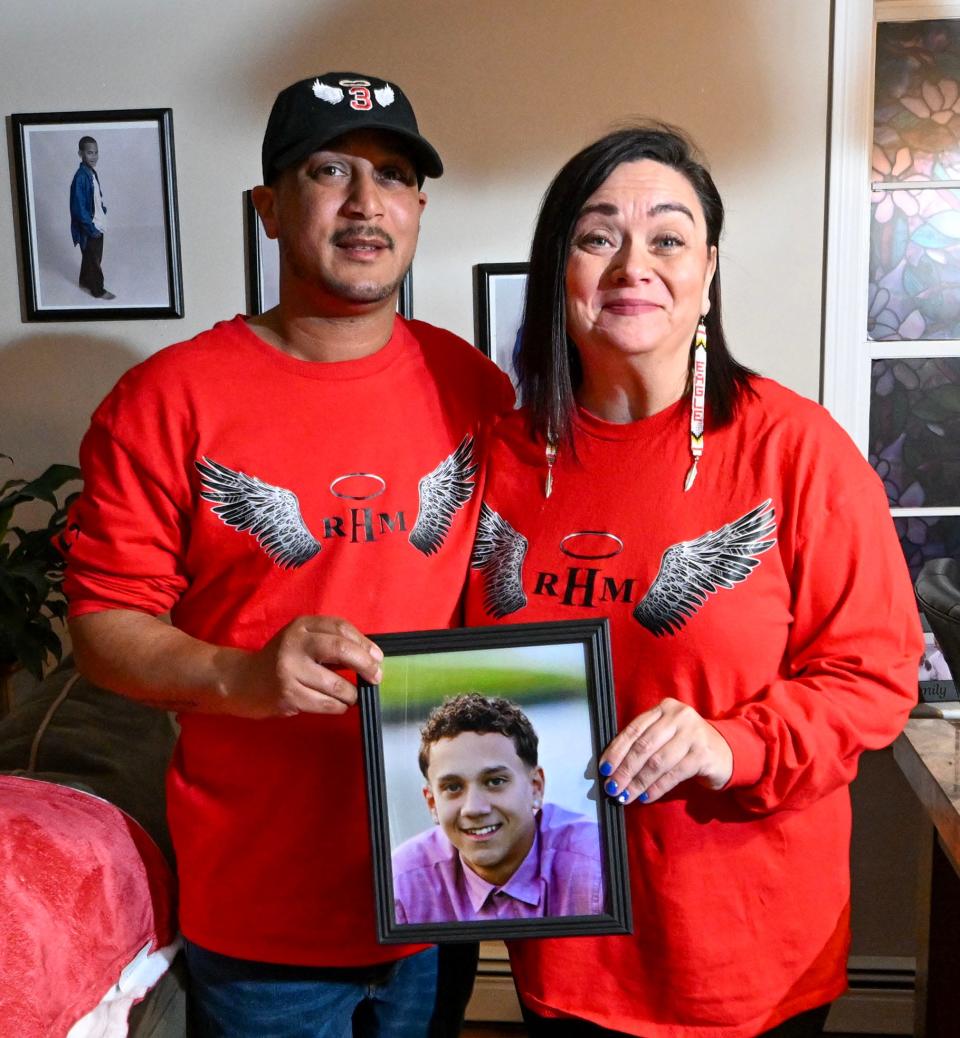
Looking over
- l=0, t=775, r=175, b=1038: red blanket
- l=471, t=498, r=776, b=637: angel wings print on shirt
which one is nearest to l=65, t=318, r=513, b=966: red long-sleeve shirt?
l=0, t=775, r=175, b=1038: red blanket

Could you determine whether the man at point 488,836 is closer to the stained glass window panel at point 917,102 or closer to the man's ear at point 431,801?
the man's ear at point 431,801

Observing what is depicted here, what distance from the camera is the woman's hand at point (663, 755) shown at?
115cm

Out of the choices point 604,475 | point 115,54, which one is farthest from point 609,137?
point 115,54

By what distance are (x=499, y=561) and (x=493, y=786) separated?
292mm

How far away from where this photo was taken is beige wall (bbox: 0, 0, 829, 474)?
2.23 metres

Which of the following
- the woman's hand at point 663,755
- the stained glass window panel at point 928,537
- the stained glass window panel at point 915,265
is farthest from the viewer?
the stained glass window panel at point 928,537

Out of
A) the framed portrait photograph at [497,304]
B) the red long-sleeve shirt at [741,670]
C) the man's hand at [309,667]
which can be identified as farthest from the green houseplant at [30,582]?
the red long-sleeve shirt at [741,670]

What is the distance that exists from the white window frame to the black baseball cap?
3.86 ft

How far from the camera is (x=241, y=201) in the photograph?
234cm

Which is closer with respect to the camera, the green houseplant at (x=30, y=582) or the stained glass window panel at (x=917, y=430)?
the green houseplant at (x=30, y=582)

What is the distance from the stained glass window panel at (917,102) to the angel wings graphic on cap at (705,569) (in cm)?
142

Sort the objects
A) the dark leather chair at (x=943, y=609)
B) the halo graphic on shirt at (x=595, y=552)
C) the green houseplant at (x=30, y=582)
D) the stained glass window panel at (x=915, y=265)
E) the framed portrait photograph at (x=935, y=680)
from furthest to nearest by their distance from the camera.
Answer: the stained glass window panel at (x=915, y=265), the framed portrait photograph at (x=935, y=680), the green houseplant at (x=30, y=582), the dark leather chair at (x=943, y=609), the halo graphic on shirt at (x=595, y=552)

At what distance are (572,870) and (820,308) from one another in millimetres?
1528

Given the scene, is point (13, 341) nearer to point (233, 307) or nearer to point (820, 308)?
point (233, 307)
